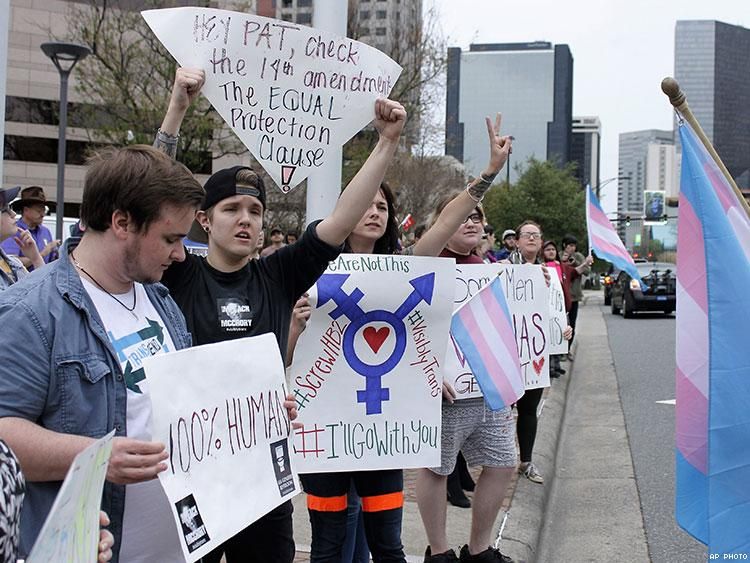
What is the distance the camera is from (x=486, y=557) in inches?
163

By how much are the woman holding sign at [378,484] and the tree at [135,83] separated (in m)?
16.5

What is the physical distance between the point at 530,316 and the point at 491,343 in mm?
886

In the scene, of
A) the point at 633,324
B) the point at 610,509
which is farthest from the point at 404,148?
the point at 610,509

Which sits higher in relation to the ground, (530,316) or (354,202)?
(354,202)

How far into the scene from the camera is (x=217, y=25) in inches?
119

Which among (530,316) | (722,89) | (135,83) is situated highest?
(722,89)

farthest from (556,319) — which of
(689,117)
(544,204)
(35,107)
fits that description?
(35,107)

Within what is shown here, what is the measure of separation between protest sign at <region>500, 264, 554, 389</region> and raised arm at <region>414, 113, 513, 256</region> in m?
0.97

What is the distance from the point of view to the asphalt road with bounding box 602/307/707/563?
5043 millimetres

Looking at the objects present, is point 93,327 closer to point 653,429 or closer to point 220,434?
point 220,434

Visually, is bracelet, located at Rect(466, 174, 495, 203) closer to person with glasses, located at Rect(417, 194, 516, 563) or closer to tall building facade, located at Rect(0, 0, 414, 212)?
person with glasses, located at Rect(417, 194, 516, 563)

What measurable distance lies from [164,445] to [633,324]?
19775 millimetres

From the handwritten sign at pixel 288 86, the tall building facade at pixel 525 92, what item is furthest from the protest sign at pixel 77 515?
the tall building facade at pixel 525 92

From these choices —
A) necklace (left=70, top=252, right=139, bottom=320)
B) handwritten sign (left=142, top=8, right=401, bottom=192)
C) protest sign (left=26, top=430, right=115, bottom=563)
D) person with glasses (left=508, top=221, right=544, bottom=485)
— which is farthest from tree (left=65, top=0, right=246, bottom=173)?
protest sign (left=26, top=430, right=115, bottom=563)
